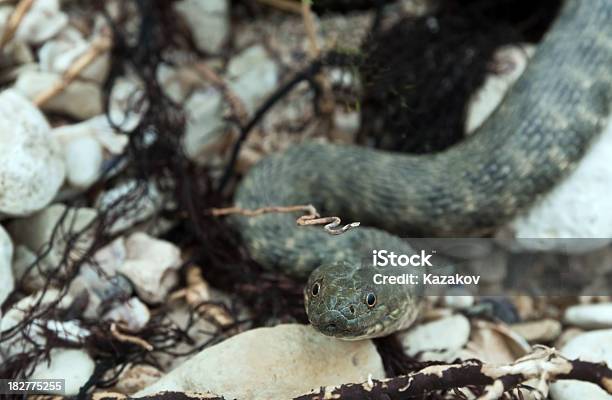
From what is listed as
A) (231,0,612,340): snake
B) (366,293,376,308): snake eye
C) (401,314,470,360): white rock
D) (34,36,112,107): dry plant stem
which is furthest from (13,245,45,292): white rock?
(401,314,470,360): white rock

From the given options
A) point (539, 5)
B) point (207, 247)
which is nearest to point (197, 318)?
point (207, 247)

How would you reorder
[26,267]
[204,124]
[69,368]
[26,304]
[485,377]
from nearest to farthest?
[485,377] → [69,368] → [26,304] → [26,267] → [204,124]

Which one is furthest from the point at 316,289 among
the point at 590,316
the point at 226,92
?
the point at 226,92

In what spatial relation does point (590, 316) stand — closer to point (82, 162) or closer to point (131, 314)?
point (131, 314)

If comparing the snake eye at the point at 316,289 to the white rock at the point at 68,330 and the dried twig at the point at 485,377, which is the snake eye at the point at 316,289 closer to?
the dried twig at the point at 485,377

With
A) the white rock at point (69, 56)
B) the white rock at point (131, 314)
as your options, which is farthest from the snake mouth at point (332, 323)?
the white rock at point (69, 56)

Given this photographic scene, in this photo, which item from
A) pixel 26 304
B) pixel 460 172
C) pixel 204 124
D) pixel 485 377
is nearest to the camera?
pixel 485 377
